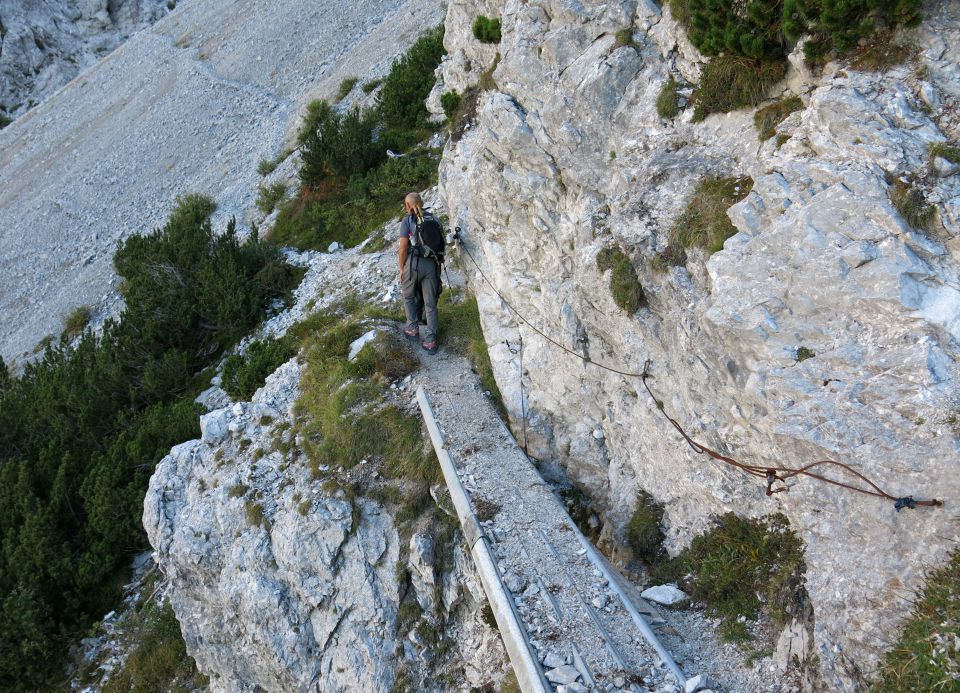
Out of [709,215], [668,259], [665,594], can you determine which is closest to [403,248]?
[668,259]

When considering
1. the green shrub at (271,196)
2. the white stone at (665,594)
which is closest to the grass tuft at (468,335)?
the white stone at (665,594)

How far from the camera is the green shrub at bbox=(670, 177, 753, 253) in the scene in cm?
638

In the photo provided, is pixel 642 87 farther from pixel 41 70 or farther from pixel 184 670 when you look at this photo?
pixel 41 70

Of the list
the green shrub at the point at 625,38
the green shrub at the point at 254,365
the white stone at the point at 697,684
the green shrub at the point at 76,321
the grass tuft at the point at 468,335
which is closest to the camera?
the white stone at the point at 697,684

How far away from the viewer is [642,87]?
8.15 meters

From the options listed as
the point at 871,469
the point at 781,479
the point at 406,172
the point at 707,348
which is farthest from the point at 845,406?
the point at 406,172

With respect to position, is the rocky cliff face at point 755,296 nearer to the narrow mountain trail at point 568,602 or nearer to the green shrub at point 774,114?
the green shrub at point 774,114

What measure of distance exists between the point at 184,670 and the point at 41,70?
53.4m

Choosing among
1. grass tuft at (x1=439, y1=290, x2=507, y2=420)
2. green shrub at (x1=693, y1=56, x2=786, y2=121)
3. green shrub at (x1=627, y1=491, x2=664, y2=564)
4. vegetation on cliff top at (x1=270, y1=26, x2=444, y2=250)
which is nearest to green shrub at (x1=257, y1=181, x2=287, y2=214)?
vegetation on cliff top at (x1=270, y1=26, x2=444, y2=250)

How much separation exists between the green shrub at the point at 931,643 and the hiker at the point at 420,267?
803cm

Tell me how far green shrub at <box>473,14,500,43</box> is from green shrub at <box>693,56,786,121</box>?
7.53m

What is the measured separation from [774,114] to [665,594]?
4.94 metres

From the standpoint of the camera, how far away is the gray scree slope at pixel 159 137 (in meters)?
25.5

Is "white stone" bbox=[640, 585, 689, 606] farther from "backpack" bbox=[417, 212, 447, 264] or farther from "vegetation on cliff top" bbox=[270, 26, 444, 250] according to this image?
"vegetation on cliff top" bbox=[270, 26, 444, 250]
